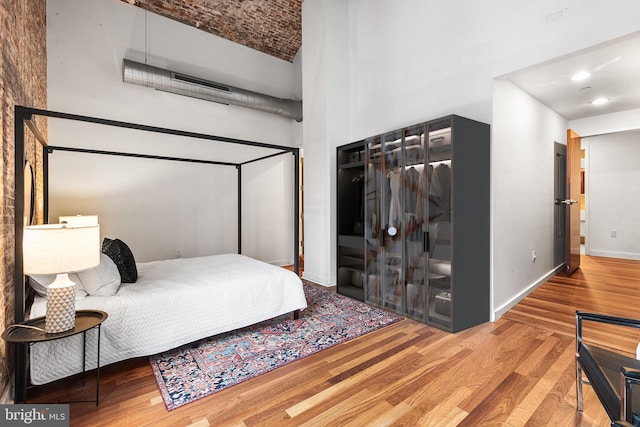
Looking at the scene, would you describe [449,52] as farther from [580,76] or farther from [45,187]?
[45,187]

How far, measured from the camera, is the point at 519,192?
3.39m

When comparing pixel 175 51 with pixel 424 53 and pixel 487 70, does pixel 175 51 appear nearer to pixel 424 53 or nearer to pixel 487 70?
pixel 424 53

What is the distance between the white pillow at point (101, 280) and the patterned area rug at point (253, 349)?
0.62m

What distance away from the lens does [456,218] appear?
8.85ft

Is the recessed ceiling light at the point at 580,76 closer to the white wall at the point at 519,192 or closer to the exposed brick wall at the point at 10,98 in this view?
the white wall at the point at 519,192

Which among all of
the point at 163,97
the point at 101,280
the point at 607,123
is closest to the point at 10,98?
the point at 101,280

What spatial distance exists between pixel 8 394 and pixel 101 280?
730 millimetres

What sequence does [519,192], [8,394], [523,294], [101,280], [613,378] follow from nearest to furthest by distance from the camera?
[613,378] → [8,394] → [101,280] → [519,192] → [523,294]

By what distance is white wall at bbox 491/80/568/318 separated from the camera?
9.84ft

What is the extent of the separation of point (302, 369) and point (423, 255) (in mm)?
1551

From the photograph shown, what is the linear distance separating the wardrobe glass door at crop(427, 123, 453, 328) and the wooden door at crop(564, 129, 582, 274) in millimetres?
3161

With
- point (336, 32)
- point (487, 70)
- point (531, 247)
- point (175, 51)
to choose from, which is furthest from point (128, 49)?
point (531, 247)

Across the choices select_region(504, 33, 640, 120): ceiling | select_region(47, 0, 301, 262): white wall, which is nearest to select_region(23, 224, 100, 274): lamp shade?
select_region(47, 0, 301, 262): white wall

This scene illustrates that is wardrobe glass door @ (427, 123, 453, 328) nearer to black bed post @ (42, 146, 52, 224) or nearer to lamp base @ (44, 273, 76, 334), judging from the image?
lamp base @ (44, 273, 76, 334)
